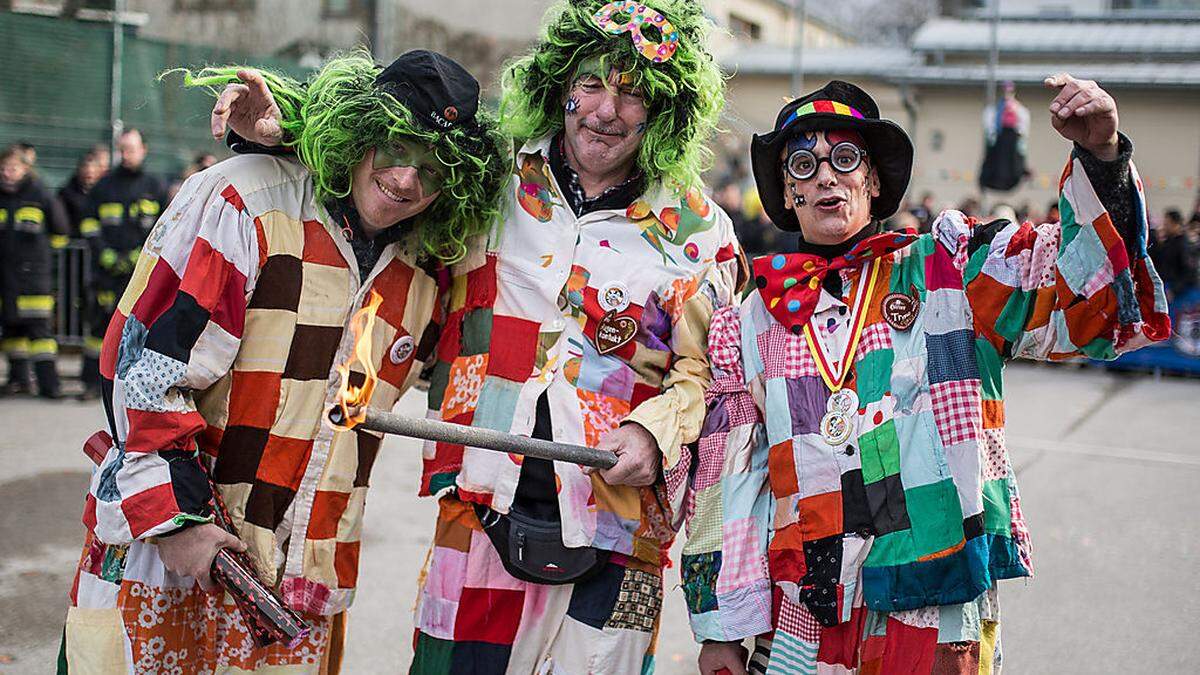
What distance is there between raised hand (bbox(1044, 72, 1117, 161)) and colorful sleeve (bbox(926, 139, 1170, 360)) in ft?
0.17

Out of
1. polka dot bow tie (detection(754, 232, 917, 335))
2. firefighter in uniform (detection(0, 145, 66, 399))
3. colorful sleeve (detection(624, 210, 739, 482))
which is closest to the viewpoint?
polka dot bow tie (detection(754, 232, 917, 335))

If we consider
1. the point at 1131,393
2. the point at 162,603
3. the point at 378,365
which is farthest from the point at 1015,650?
the point at 1131,393

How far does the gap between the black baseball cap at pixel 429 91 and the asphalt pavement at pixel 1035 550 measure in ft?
5.28

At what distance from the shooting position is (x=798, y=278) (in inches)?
101

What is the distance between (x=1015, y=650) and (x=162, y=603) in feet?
11.6

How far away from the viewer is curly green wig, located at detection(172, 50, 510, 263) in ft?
8.44

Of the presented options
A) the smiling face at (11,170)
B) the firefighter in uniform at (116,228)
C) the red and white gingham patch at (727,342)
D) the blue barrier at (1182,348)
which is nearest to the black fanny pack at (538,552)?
→ the red and white gingham patch at (727,342)

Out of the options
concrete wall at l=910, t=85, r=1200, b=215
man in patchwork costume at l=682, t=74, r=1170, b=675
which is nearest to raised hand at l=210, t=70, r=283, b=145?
man in patchwork costume at l=682, t=74, r=1170, b=675

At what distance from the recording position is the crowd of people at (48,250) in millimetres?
8992

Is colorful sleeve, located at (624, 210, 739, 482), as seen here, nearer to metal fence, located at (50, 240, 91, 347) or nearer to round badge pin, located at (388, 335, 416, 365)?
round badge pin, located at (388, 335, 416, 365)

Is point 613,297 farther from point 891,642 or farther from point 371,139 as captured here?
point 891,642

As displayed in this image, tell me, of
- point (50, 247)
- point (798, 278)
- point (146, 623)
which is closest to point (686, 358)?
point (798, 278)

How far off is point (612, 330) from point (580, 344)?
86mm

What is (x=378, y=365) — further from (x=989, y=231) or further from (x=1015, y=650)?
(x=1015, y=650)
